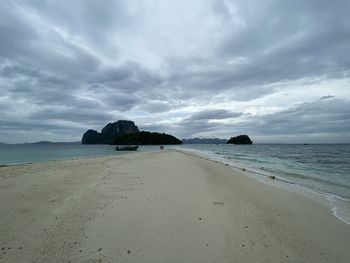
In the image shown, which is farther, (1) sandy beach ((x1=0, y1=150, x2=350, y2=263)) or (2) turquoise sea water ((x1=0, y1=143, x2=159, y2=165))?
(2) turquoise sea water ((x1=0, y1=143, x2=159, y2=165))

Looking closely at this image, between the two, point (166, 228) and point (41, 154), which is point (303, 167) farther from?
point (41, 154)

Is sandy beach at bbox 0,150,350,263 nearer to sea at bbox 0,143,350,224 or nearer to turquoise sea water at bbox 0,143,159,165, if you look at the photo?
sea at bbox 0,143,350,224

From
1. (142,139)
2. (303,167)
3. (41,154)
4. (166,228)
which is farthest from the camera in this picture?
(142,139)

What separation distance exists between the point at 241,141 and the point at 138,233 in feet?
625

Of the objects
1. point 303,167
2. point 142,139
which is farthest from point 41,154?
point 142,139

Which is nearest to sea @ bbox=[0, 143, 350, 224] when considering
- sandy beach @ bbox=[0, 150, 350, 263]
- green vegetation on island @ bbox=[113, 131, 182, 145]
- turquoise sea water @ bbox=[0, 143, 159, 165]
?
turquoise sea water @ bbox=[0, 143, 159, 165]

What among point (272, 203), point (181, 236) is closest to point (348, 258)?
point (181, 236)

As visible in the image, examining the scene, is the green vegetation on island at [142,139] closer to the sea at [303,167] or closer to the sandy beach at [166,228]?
the sea at [303,167]

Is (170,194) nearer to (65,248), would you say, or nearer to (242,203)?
(242,203)

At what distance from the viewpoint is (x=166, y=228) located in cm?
522

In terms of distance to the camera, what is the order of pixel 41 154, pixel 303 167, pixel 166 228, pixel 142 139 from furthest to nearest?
pixel 142 139 → pixel 41 154 → pixel 303 167 → pixel 166 228

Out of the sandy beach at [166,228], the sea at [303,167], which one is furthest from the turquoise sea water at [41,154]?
the sandy beach at [166,228]

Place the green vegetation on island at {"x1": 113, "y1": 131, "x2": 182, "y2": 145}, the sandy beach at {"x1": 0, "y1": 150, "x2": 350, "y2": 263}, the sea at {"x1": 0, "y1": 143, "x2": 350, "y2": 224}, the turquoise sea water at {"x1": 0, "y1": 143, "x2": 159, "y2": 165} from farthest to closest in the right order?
the green vegetation on island at {"x1": 113, "y1": 131, "x2": 182, "y2": 145}
the turquoise sea water at {"x1": 0, "y1": 143, "x2": 159, "y2": 165}
the sea at {"x1": 0, "y1": 143, "x2": 350, "y2": 224}
the sandy beach at {"x1": 0, "y1": 150, "x2": 350, "y2": 263}

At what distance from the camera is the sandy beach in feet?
13.5
